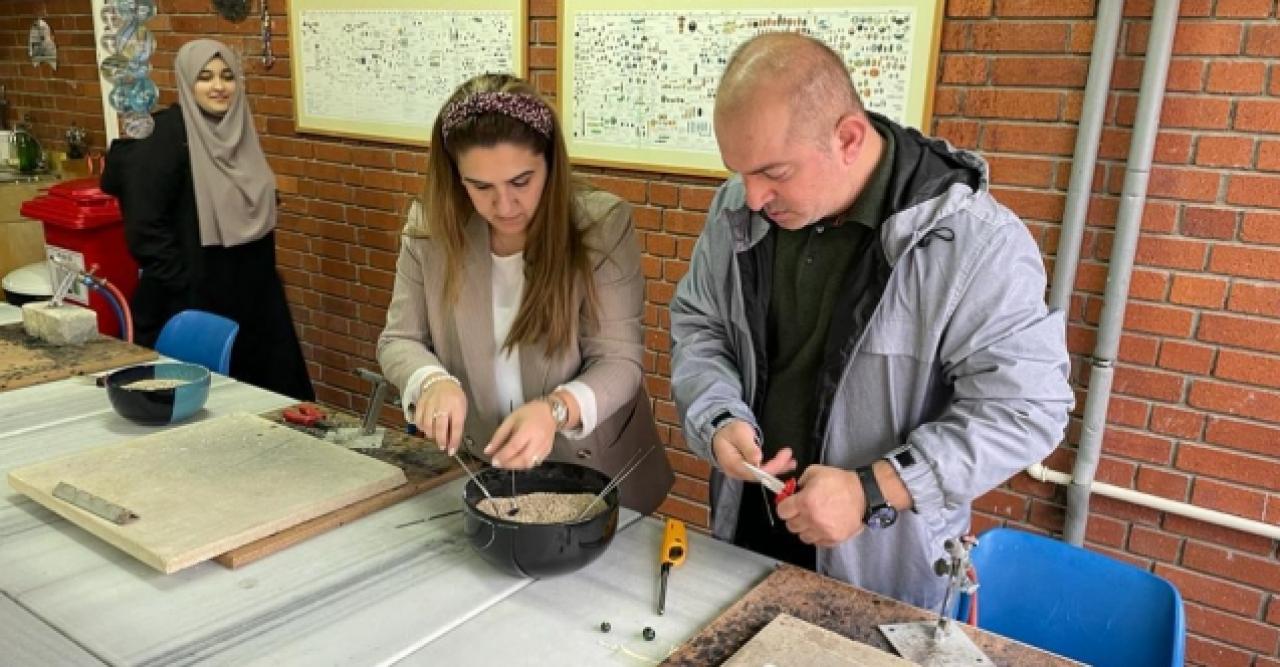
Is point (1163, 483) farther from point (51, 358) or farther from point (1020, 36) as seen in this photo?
point (51, 358)

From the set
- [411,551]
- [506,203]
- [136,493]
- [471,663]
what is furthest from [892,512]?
[136,493]

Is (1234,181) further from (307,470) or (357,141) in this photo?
(357,141)

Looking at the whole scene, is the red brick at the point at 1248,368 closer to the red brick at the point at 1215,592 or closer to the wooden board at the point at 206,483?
the red brick at the point at 1215,592

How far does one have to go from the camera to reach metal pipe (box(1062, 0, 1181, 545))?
1.91m

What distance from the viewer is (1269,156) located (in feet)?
6.24

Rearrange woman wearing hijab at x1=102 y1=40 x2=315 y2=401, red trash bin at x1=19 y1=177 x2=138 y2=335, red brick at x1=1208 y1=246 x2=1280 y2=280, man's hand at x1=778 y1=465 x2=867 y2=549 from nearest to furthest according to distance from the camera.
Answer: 1. man's hand at x1=778 y1=465 x2=867 y2=549
2. red brick at x1=1208 y1=246 x2=1280 y2=280
3. woman wearing hijab at x1=102 y1=40 x2=315 y2=401
4. red trash bin at x1=19 y1=177 x2=138 y2=335

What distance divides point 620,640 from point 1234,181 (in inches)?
67.4

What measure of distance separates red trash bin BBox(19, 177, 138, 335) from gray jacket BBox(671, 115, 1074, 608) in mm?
2856

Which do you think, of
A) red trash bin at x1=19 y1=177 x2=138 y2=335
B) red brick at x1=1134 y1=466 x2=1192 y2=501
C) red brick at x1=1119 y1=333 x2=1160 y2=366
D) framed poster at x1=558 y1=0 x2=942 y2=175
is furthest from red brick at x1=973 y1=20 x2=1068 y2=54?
red trash bin at x1=19 y1=177 x2=138 y2=335

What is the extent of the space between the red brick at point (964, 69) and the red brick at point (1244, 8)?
1.57 ft

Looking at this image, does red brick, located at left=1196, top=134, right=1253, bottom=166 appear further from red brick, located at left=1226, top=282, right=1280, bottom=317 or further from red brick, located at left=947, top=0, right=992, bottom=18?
red brick, located at left=947, top=0, right=992, bottom=18

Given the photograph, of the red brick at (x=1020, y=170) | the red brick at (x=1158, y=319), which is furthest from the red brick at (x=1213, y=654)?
the red brick at (x=1020, y=170)

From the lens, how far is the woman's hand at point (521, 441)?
1380 millimetres

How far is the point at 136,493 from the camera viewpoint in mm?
1382
